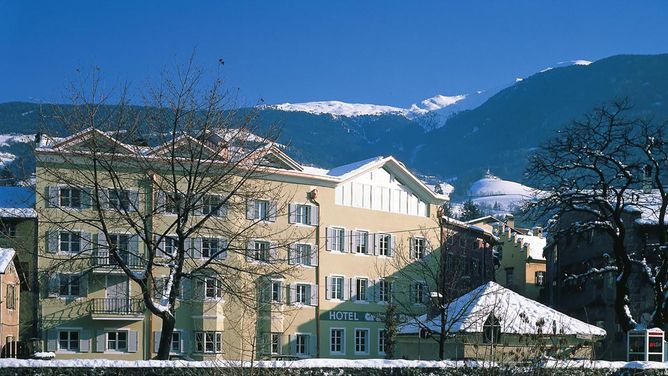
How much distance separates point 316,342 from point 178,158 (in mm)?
24084

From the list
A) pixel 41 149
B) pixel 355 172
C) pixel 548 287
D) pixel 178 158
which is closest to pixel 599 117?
pixel 178 158

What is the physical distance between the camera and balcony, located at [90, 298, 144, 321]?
187 ft

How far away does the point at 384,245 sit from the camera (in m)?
68.1

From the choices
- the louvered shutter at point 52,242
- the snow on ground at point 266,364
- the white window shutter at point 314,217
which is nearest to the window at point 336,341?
the white window shutter at point 314,217

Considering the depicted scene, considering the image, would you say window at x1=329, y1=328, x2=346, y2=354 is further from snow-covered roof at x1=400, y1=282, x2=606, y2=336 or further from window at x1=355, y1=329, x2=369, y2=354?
snow-covered roof at x1=400, y1=282, x2=606, y2=336

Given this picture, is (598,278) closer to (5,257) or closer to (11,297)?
(11,297)

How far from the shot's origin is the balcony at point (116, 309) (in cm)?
5688

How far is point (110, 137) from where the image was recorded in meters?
38.8

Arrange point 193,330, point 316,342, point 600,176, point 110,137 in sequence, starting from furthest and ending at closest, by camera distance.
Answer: point 316,342 → point 193,330 → point 600,176 → point 110,137

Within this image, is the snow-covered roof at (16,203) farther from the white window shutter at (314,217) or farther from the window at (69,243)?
the white window shutter at (314,217)

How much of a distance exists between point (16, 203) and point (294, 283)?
1639 centimetres

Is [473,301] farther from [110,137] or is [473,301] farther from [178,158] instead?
[110,137]

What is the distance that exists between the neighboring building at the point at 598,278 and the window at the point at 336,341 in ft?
45.8

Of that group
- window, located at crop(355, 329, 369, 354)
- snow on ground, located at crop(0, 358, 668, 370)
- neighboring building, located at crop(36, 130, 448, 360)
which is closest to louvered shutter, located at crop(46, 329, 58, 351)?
neighboring building, located at crop(36, 130, 448, 360)
